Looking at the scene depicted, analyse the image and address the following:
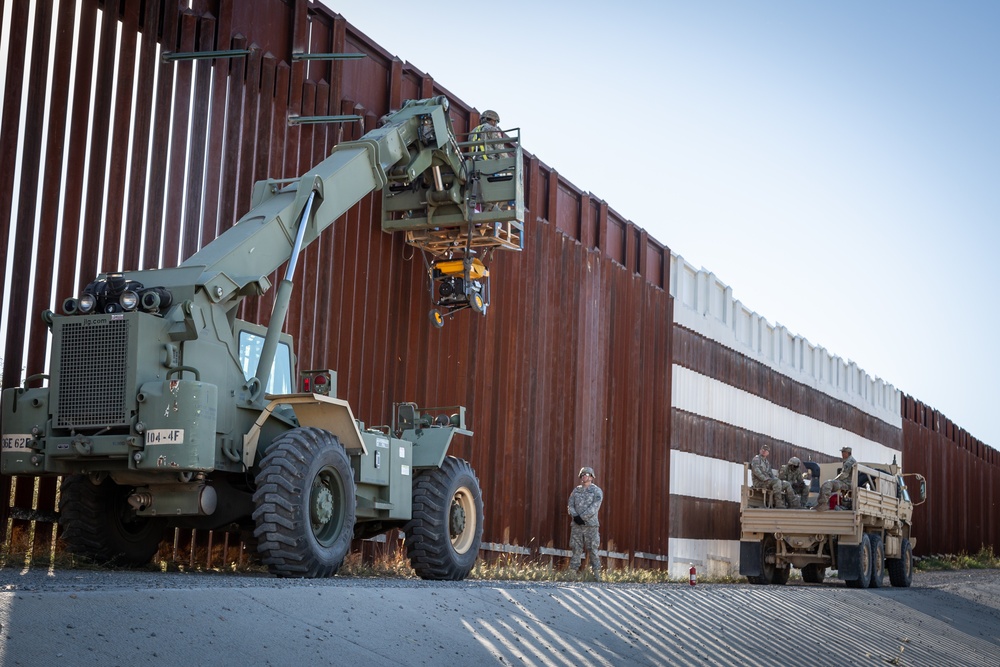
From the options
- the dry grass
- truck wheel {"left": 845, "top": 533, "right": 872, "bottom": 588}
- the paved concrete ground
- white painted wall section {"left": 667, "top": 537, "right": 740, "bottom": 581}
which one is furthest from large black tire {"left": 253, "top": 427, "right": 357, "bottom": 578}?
the dry grass

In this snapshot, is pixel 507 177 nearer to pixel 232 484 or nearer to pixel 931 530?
pixel 232 484

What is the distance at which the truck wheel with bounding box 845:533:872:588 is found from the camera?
2280 cm

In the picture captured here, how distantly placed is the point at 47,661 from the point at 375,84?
1376 centimetres

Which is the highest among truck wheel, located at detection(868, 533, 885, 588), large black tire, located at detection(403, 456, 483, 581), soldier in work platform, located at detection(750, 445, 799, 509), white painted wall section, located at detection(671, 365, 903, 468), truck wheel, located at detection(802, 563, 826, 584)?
white painted wall section, located at detection(671, 365, 903, 468)

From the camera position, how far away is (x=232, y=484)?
39.6 feet

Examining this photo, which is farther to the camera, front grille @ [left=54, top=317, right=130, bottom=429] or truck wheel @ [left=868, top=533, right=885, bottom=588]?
truck wheel @ [left=868, top=533, right=885, bottom=588]

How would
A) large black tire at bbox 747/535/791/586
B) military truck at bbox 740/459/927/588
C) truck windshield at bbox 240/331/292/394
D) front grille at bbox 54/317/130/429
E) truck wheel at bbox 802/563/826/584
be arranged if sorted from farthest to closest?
truck wheel at bbox 802/563/826/584, large black tire at bbox 747/535/791/586, military truck at bbox 740/459/927/588, truck windshield at bbox 240/331/292/394, front grille at bbox 54/317/130/429

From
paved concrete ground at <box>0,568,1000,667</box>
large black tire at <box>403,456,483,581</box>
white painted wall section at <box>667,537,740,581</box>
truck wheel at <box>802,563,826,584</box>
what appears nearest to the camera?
paved concrete ground at <box>0,568,1000,667</box>

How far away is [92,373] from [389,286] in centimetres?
822

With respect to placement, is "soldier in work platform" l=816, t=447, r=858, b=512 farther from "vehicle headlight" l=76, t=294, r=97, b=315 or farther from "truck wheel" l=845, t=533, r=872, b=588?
"vehicle headlight" l=76, t=294, r=97, b=315

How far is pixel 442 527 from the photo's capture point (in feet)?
45.5

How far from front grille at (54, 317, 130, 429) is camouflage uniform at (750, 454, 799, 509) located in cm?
1597

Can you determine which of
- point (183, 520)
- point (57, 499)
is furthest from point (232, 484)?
point (57, 499)

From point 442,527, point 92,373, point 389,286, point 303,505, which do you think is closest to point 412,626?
point 303,505
